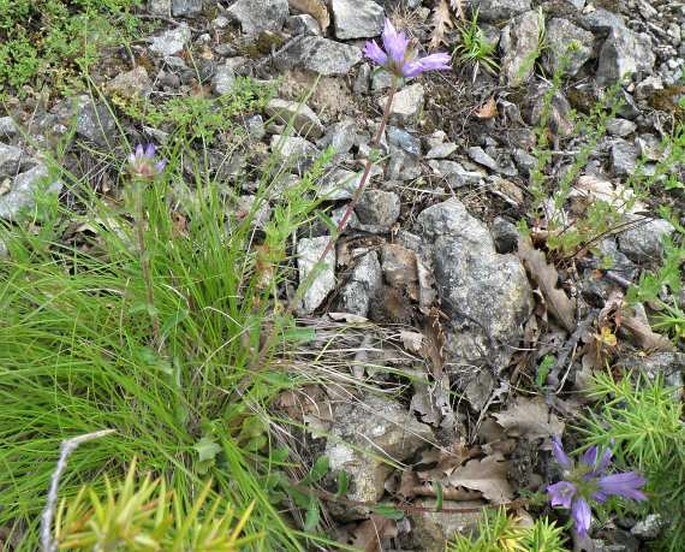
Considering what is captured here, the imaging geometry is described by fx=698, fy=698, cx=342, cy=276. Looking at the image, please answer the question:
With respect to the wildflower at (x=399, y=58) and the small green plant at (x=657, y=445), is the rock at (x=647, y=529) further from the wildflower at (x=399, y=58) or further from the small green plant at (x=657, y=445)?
the wildflower at (x=399, y=58)

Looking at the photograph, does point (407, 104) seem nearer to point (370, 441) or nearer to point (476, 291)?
point (476, 291)

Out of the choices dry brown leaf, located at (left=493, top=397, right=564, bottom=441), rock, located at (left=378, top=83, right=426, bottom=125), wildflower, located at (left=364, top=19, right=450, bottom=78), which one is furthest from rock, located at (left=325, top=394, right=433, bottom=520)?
rock, located at (left=378, top=83, right=426, bottom=125)

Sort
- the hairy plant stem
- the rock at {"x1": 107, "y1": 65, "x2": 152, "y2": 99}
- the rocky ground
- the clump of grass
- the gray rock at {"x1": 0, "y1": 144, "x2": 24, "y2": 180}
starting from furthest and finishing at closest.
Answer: the rock at {"x1": 107, "y1": 65, "x2": 152, "y2": 99} < the gray rock at {"x1": 0, "y1": 144, "x2": 24, "y2": 180} < the rocky ground < the clump of grass < the hairy plant stem

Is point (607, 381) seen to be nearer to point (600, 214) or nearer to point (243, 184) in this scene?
point (600, 214)

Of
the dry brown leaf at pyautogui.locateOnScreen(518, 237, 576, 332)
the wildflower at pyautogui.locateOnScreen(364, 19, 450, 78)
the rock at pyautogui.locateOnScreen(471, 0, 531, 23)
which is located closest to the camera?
the wildflower at pyautogui.locateOnScreen(364, 19, 450, 78)

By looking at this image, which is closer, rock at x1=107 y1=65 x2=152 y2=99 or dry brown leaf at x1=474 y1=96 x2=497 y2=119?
rock at x1=107 y1=65 x2=152 y2=99

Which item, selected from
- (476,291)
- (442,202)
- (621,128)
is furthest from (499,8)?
(476,291)

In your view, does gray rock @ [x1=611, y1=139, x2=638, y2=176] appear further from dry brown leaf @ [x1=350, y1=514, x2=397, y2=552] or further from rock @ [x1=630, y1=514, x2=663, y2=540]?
dry brown leaf @ [x1=350, y1=514, x2=397, y2=552]

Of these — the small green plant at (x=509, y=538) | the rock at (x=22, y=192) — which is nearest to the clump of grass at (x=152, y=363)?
the rock at (x=22, y=192)
